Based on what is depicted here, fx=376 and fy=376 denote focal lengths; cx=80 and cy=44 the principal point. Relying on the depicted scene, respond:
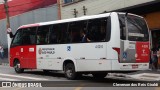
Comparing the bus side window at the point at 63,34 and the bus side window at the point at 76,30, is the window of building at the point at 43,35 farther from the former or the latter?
the bus side window at the point at 76,30

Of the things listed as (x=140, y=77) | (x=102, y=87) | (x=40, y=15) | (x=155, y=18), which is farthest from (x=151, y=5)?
(x=40, y=15)

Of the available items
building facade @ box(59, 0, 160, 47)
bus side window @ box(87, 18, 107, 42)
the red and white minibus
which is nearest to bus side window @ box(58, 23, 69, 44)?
the red and white minibus

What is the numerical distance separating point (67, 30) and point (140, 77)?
4484 mm

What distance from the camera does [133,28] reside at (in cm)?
1598

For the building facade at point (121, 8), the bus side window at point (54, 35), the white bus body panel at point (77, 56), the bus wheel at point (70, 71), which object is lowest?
Answer: the bus wheel at point (70, 71)

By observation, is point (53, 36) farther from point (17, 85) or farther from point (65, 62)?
point (17, 85)

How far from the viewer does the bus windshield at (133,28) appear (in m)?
15.5

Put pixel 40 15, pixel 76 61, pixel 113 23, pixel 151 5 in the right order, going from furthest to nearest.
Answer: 1. pixel 40 15
2. pixel 151 5
3. pixel 76 61
4. pixel 113 23

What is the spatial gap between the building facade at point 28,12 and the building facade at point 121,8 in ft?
14.5

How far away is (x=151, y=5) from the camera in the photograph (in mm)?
23109

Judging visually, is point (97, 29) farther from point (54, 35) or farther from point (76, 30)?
point (54, 35)

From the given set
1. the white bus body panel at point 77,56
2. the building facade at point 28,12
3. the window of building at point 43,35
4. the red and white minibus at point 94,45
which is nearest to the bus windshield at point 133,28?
the red and white minibus at point 94,45

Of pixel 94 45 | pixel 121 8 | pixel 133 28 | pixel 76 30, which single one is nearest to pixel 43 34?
pixel 76 30

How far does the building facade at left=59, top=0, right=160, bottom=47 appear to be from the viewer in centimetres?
2370
